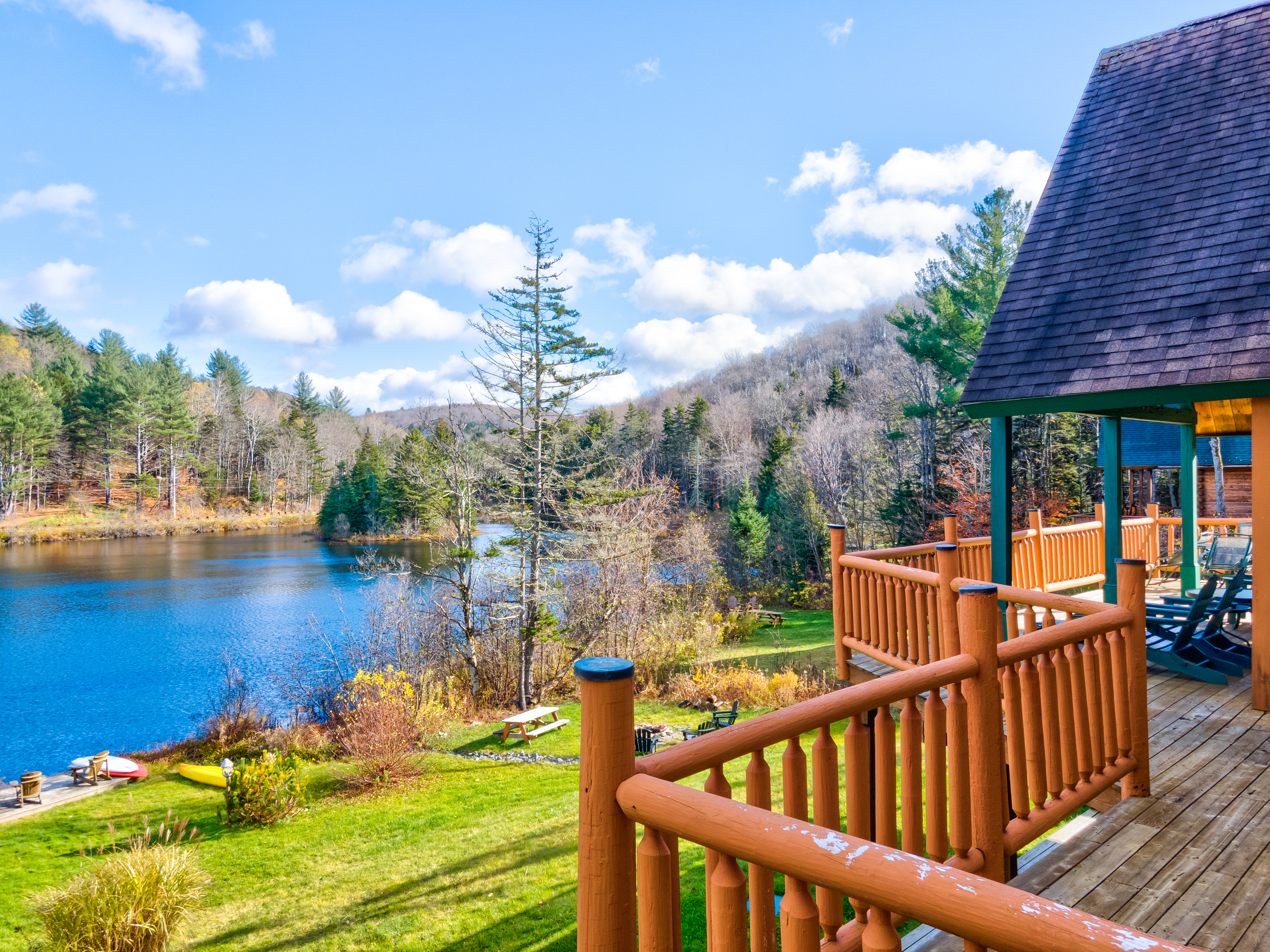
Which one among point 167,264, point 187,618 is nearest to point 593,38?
point 187,618

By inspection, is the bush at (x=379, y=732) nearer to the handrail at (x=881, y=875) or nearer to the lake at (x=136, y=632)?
the lake at (x=136, y=632)

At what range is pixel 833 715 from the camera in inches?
68.1

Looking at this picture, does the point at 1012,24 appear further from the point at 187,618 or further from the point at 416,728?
the point at 187,618

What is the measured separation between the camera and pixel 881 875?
40.0 inches

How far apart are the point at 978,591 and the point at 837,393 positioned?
133ft

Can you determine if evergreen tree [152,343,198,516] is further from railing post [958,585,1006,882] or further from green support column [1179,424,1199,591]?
railing post [958,585,1006,882]

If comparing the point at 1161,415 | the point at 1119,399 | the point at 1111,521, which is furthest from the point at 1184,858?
the point at 1161,415

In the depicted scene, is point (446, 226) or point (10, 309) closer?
point (10, 309)

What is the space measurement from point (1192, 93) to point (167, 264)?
185 feet

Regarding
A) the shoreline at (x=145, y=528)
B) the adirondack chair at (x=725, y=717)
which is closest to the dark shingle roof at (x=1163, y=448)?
the adirondack chair at (x=725, y=717)

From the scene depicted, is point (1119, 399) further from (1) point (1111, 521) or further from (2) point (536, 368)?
(2) point (536, 368)

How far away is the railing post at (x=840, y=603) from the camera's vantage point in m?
5.73

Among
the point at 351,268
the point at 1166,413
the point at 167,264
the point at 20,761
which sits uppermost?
the point at 351,268

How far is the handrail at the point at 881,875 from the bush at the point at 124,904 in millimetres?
8248
